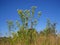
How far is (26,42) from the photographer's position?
308 inches

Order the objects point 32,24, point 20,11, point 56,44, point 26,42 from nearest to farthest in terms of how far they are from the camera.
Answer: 1. point 56,44
2. point 26,42
3. point 32,24
4. point 20,11

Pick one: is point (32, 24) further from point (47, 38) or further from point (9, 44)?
point (47, 38)

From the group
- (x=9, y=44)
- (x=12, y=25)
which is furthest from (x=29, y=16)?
(x=9, y=44)

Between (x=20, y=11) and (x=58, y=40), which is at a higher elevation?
(x=20, y=11)

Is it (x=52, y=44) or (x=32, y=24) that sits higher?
(x=32, y=24)

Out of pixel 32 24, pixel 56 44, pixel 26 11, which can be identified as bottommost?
pixel 56 44

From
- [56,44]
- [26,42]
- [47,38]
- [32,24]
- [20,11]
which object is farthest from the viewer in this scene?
[20,11]

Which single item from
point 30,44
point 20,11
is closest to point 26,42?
point 30,44

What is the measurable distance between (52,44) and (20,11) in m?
13.3

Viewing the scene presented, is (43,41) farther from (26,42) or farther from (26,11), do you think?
(26,11)

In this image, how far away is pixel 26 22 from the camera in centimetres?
1856

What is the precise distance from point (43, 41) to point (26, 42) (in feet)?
3.48

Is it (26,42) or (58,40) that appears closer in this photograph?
(58,40)

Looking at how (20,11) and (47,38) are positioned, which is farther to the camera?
(20,11)
